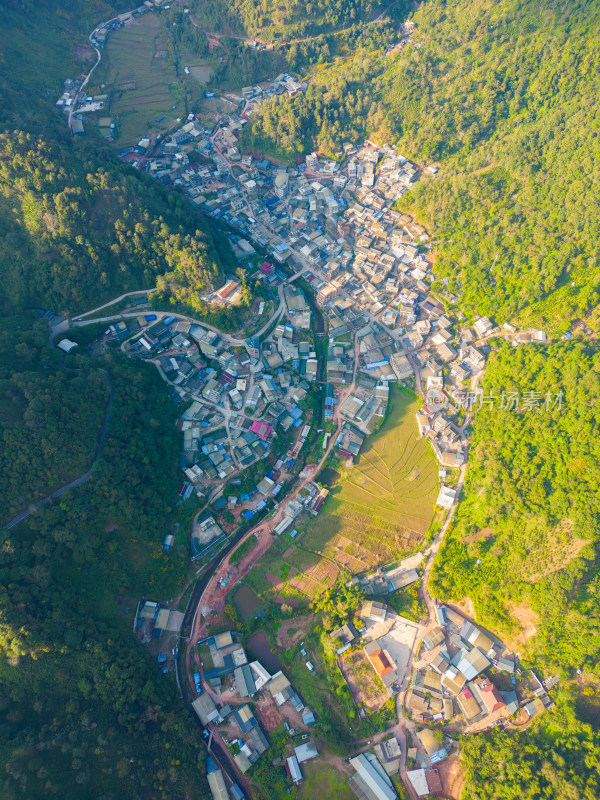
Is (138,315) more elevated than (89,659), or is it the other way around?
(138,315)

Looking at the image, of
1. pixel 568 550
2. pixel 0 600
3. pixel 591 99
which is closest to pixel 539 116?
pixel 591 99

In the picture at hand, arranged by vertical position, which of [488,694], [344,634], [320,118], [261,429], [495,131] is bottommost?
[488,694]

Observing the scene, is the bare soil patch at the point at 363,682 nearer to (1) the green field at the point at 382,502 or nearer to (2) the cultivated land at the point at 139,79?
(1) the green field at the point at 382,502

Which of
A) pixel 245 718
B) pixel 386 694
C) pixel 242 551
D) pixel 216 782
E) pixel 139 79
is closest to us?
pixel 216 782

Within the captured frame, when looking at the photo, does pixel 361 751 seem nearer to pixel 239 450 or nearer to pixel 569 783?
pixel 569 783

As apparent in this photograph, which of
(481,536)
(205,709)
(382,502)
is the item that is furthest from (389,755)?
(382,502)

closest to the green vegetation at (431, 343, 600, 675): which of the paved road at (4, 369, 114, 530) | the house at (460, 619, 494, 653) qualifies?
the house at (460, 619, 494, 653)

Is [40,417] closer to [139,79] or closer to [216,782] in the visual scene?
[216,782]
